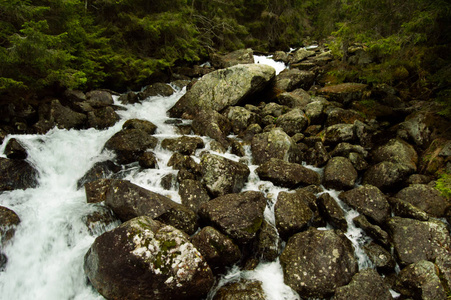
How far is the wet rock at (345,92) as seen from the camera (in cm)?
1175

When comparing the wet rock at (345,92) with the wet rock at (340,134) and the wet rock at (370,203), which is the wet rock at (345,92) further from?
the wet rock at (370,203)

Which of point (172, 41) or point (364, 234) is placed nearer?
point (364, 234)

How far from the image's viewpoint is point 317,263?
200 inches

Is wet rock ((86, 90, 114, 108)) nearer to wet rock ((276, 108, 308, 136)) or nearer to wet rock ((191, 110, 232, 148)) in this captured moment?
wet rock ((191, 110, 232, 148))

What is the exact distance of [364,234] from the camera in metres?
6.02

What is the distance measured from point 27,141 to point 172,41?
10894 mm

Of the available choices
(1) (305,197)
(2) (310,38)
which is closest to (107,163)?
(1) (305,197)

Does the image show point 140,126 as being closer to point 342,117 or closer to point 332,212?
point 332,212

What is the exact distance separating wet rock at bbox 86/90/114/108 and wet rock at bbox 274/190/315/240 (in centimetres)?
943

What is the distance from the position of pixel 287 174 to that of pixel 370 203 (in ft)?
7.55

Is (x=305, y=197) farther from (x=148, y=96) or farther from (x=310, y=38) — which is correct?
(x=310, y=38)

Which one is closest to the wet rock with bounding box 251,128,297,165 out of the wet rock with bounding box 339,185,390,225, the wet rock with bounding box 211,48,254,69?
the wet rock with bounding box 339,185,390,225

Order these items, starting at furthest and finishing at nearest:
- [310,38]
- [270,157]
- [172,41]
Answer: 1. [310,38]
2. [172,41]
3. [270,157]

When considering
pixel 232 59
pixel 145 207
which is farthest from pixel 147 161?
pixel 232 59
